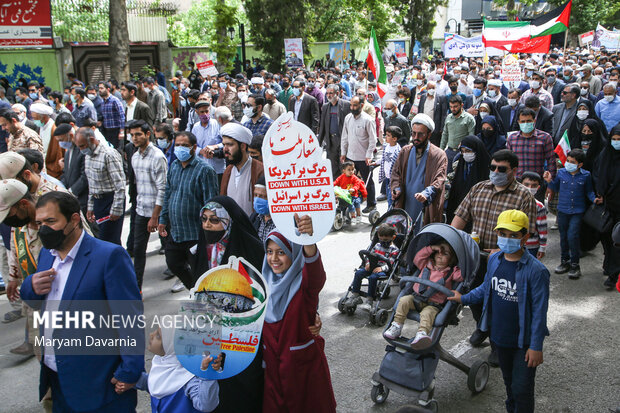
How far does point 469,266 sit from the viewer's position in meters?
4.95

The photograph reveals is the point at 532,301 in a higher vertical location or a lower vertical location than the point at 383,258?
higher

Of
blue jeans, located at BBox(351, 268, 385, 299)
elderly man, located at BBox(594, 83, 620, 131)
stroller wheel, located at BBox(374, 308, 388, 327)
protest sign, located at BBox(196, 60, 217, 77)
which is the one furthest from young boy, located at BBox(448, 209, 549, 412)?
protest sign, located at BBox(196, 60, 217, 77)

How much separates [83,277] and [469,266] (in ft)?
10.2

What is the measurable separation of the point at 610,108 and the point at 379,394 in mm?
9248

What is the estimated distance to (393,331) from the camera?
470 centimetres

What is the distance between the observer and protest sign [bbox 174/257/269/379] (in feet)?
10.0

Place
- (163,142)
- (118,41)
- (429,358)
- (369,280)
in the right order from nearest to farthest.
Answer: (429,358), (369,280), (163,142), (118,41)

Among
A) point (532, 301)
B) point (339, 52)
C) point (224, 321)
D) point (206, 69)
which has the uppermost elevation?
point (339, 52)

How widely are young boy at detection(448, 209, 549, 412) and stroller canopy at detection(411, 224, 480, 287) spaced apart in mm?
558

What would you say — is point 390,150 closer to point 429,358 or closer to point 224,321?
point 429,358

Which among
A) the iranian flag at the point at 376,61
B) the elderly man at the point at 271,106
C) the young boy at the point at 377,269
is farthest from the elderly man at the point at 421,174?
the iranian flag at the point at 376,61

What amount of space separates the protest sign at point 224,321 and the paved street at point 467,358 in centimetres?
67

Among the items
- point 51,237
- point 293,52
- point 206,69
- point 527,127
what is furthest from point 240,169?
point 293,52

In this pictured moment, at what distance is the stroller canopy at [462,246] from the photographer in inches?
191
